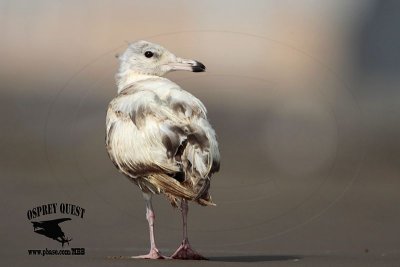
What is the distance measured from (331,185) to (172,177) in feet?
28.5

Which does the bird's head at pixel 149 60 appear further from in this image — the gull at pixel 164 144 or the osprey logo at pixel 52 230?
the osprey logo at pixel 52 230

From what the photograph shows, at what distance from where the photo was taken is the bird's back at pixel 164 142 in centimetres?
998

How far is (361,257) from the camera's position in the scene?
11.1 metres

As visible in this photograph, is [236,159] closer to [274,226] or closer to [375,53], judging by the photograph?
[274,226]

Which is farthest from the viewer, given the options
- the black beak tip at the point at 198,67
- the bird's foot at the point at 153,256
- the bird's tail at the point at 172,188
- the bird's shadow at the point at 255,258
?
the black beak tip at the point at 198,67

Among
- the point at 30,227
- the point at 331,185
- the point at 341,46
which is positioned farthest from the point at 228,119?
the point at 30,227

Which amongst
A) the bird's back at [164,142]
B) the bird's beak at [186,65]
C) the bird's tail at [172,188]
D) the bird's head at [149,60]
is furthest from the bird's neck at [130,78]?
the bird's tail at [172,188]

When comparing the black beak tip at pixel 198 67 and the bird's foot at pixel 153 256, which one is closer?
the bird's foot at pixel 153 256

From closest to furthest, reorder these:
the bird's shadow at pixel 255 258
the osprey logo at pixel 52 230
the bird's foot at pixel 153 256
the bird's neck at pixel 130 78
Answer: the bird's foot at pixel 153 256, the bird's shadow at pixel 255 258, the bird's neck at pixel 130 78, the osprey logo at pixel 52 230

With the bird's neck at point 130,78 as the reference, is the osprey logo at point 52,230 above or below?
below

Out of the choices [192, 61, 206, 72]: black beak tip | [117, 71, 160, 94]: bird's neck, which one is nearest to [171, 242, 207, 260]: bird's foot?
[192, 61, 206, 72]: black beak tip

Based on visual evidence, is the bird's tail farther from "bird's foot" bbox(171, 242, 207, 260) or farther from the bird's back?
"bird's foot" bbox(171, 242, 207, 260)

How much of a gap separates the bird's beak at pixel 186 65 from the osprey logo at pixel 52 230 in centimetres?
163

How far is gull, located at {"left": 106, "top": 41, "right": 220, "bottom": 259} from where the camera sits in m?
9.99
